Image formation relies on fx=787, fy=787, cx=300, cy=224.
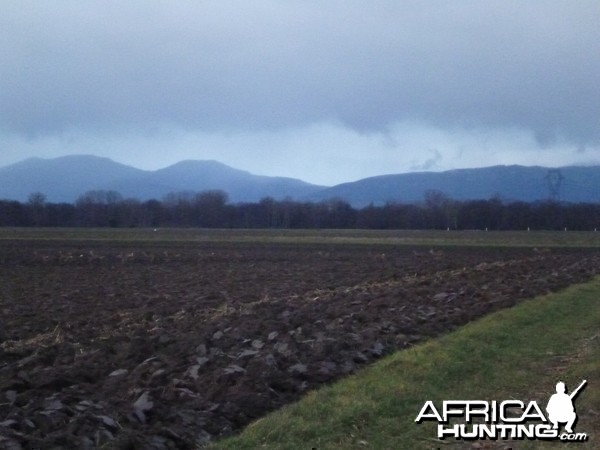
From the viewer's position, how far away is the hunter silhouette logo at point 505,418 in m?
8.36

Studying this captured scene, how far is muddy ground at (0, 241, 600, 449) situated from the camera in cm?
938

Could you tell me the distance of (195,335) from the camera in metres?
15.8

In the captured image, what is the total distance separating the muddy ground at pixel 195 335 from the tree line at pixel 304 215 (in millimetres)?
95176

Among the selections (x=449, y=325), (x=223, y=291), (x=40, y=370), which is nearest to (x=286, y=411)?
(x=40, y=370)

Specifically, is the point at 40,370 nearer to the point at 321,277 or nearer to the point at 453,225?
the point at 321,277

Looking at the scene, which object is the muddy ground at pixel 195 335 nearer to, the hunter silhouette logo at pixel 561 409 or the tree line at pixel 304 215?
the hunter silhouette logo at pixel 561 409

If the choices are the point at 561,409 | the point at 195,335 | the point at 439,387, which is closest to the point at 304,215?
the point at 195,335

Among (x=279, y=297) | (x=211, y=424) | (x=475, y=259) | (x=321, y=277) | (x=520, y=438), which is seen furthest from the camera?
(x=475, y=259)

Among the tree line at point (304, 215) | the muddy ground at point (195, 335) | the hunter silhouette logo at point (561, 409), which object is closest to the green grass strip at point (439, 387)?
the hunter silhouette logo at point (561, 409)

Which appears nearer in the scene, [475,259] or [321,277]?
[321,277]

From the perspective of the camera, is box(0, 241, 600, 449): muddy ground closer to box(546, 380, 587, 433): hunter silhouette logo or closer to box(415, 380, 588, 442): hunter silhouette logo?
box(415, 380, 588, 442): hunter silhouette logo

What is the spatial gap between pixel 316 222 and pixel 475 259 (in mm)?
90619

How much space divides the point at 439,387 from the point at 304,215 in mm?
126934

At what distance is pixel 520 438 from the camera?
27.1 feet
